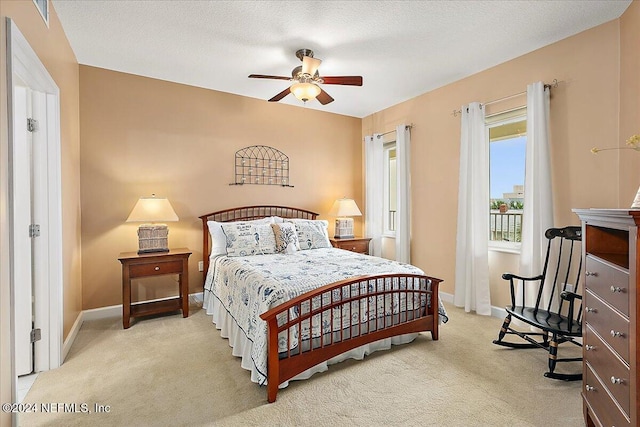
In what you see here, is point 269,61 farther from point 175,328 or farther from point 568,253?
point 568,253

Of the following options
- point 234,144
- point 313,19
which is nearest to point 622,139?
point 313,19

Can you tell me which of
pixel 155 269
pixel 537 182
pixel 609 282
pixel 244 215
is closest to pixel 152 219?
pixel 155 269

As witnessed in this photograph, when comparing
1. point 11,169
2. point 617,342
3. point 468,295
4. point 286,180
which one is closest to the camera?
point 617,342

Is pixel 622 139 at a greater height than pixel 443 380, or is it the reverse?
pixel 622 139

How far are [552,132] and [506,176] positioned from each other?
2.30ft

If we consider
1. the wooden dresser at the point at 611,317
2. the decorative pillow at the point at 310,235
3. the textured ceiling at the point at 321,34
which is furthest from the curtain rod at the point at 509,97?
the decorative pillow at the point at 310,235

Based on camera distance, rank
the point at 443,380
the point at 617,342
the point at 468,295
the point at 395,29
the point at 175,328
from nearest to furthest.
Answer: the point at 617,342 < the point at 443,380 < the point at 395,29 < the point at 175,328 < the point at 468,295

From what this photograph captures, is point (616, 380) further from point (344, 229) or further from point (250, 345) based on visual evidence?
point (344, 229)

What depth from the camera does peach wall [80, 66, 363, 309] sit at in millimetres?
3549

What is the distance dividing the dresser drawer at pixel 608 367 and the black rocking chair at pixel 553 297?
0.64m

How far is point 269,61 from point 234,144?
54.2 inches

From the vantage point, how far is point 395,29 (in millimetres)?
2781

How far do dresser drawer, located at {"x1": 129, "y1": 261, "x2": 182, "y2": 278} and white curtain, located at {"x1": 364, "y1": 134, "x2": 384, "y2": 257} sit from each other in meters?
2.95

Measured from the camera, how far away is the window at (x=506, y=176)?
11.4ft
